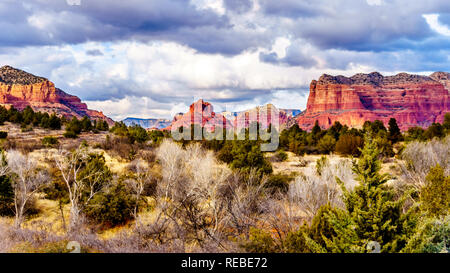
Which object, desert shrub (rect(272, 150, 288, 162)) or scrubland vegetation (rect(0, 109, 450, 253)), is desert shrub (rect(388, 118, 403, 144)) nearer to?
scrubland vegetation (rect(0, 109, 450, 253))

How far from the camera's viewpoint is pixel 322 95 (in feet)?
477

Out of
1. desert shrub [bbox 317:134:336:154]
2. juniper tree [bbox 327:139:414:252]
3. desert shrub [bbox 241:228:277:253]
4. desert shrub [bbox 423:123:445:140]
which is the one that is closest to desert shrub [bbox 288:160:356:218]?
desert shrub [bbox 241:228:277:253]

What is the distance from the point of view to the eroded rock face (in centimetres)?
11425

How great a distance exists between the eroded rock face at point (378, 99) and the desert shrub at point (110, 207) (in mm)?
103639

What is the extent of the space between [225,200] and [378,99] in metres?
129

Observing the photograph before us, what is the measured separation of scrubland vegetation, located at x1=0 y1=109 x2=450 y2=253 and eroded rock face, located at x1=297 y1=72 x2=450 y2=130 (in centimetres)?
7631

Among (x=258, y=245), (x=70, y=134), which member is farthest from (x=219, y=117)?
(x=258, y=245)

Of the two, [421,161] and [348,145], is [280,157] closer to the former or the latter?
[348,145]

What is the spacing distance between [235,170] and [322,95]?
425 ft

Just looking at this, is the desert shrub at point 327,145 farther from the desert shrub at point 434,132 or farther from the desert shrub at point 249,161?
the desert shrub at point 249,161

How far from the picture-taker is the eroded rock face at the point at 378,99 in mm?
114250

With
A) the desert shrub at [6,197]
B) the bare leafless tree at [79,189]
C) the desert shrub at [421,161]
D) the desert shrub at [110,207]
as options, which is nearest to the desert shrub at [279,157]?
the desert shrub at [421,161]
